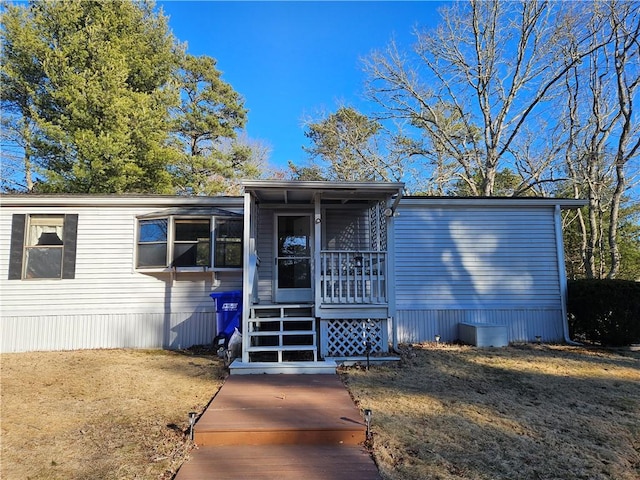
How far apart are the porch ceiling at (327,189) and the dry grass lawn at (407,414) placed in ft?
9.62

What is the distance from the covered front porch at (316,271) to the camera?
6312 mm

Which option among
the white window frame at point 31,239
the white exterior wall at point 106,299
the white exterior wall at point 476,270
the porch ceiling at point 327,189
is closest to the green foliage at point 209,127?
the white window frame at point 31,239

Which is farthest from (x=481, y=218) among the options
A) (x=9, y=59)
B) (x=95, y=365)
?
(x=9, y=59)

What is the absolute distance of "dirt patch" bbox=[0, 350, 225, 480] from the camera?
2.99 meters

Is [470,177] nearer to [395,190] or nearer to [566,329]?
[566,329]

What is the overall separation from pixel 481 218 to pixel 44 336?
958cm

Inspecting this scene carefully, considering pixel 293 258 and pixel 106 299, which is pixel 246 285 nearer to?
pixel 293 258

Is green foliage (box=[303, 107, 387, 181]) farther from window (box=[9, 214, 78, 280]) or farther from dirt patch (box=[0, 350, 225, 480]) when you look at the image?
dirt patch (box=[0, 350, 225, 480])

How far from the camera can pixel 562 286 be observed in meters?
8.22

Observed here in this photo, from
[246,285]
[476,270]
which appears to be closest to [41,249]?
[246,285]

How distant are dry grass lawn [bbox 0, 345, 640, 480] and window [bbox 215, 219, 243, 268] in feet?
6.50

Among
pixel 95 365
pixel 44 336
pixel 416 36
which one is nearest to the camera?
pixel 95 365

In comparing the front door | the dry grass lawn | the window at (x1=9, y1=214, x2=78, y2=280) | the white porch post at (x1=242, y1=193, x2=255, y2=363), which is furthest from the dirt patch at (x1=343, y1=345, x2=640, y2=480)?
the window at (x1=9, y1=214, x2=78, y2=280)

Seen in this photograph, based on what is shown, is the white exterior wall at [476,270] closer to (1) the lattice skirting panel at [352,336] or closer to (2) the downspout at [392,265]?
(2) the downspout at [392,265]
